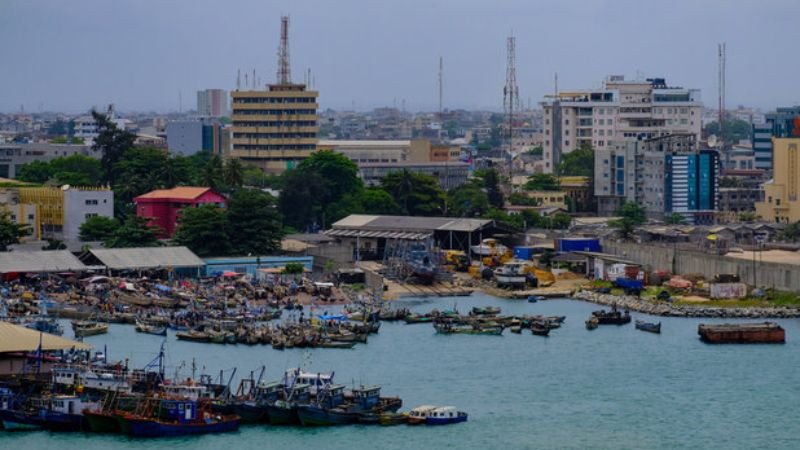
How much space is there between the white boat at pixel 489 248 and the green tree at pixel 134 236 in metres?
7.15

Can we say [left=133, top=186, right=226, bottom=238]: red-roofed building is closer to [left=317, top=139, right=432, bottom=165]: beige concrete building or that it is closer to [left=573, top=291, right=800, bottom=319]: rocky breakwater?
[left=573, top=291, right=800, bottom=319]: rocky breakwater

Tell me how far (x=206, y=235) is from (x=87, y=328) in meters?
8.90

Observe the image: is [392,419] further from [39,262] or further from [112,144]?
[112,144]

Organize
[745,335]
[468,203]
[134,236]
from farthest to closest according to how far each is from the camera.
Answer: [468,203] → [134,236] → [745,335]

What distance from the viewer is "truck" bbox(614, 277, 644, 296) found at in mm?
39847

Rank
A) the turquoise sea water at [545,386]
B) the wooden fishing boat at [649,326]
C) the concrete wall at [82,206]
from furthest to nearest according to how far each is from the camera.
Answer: the concrete wall at [82,206], the wooden fishing boat at [649,326], the turquoise sea water at [545,386]

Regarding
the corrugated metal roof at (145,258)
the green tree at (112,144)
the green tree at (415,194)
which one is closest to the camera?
the corrugated metal roof at (145,258)

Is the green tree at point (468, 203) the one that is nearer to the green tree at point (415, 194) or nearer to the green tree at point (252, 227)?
the green tree at point (415, 194)

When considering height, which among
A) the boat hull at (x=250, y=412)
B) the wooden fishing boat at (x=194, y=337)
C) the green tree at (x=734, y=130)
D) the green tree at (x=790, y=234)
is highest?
the green tree at (x=734, y=130)

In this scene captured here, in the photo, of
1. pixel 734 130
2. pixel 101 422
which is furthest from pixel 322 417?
pixel 734 130

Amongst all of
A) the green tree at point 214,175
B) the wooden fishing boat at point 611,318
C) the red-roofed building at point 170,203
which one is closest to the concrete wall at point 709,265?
the wooden fishing boat at point 611,318

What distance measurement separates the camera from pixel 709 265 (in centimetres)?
4059

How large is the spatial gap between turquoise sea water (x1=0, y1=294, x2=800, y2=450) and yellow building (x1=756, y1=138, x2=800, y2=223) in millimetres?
14530

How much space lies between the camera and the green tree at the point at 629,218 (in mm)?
45916
